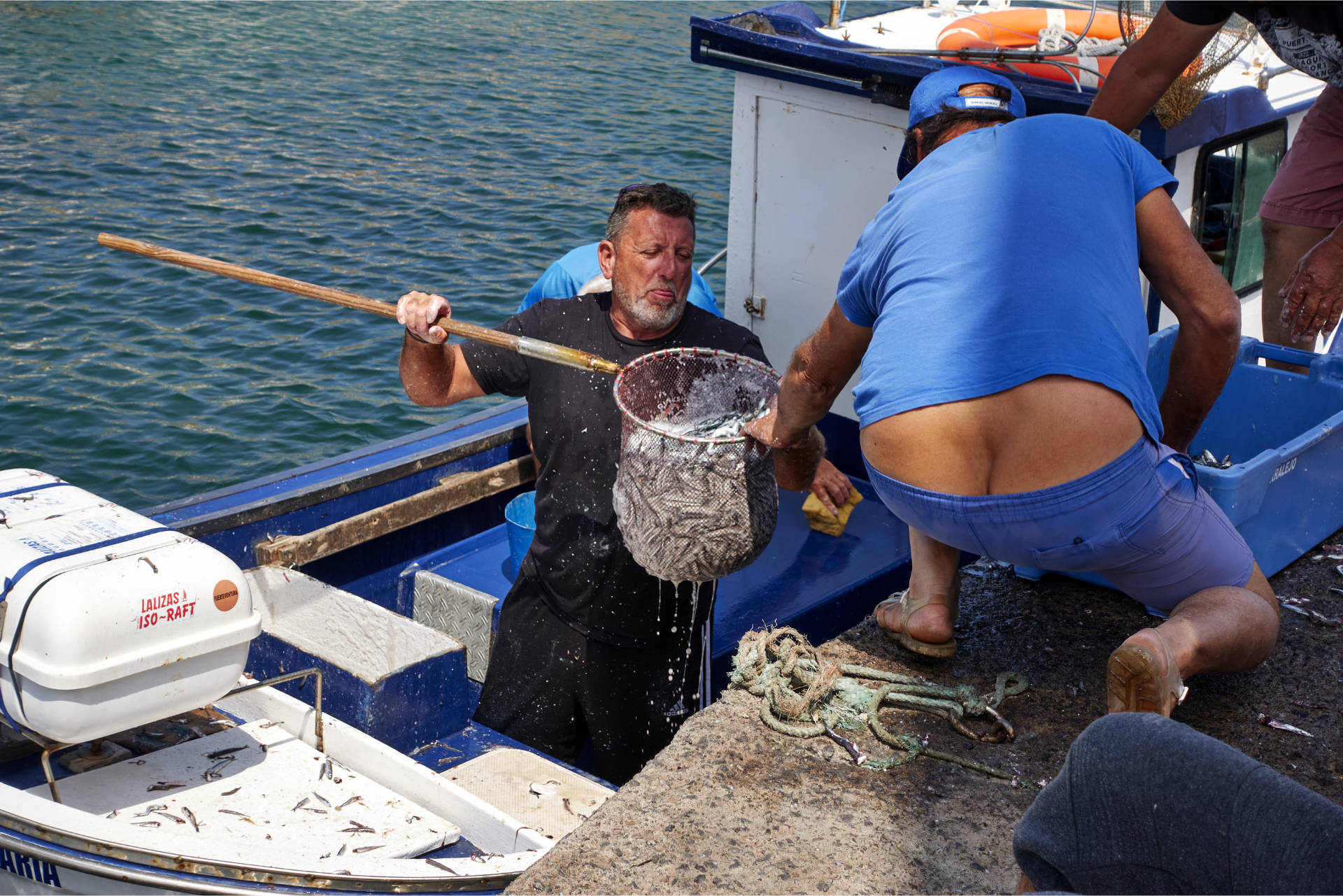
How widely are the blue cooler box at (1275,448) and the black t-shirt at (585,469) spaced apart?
3.78 ft

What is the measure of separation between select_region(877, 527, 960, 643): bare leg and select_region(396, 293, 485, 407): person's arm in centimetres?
159

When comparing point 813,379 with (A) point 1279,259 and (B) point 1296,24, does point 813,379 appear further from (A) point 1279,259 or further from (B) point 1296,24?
(A) point 1279,259

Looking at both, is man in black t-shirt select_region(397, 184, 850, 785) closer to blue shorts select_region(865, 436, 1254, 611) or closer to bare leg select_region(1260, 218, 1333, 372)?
blue shorts select_region(865, 436, 1254, 611)

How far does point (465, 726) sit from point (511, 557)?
978 mm

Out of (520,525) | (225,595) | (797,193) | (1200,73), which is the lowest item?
(520,525)

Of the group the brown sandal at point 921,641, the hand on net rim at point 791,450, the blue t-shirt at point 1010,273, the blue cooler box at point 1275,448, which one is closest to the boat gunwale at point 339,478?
the hand on net rim at point 791,450

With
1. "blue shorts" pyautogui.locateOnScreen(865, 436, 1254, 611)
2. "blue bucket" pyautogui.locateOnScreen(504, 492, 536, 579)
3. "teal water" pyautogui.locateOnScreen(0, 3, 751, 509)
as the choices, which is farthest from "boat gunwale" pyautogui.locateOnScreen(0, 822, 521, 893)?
"teal water" pyautogui.locateOnScreen(0, 3, 751, 509)

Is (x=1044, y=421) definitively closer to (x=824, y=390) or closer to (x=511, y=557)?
(x=824, y=390)

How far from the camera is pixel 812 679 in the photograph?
2814 mm

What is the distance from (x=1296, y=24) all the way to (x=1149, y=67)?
0.38 metres

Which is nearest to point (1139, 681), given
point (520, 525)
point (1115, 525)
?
point (1115, 525)

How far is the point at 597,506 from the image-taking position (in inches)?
145

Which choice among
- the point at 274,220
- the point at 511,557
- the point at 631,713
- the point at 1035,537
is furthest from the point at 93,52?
the point at 1035,537

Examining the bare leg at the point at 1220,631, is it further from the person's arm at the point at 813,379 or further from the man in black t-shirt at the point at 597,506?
the man in black t-shirt at the point at 597,506
